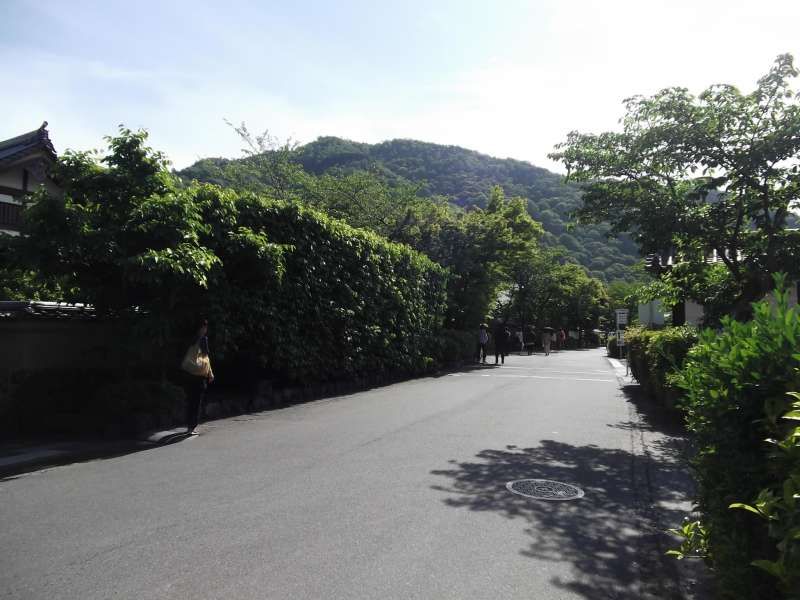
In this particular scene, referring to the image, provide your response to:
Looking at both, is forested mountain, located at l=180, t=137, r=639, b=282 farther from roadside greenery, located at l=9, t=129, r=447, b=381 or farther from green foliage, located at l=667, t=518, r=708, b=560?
green foliage, located at l=667, t=518, r=708, b=560

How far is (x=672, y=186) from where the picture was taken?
9.90 meters

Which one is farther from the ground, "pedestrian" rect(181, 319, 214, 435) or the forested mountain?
the forested mountain

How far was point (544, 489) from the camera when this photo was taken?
6.21 metres

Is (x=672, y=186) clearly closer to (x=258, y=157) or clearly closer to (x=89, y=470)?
(x=89, y=470)

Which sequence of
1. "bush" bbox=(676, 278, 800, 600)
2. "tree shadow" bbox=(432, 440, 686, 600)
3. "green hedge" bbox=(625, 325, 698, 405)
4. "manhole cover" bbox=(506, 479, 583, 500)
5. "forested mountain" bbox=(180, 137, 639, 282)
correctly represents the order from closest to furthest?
"bush" bbox=(676, 278, 800, 600)
"tree shadow" bbox=(432, 440, 686, 600)
"manhole cover" bbox=(506, 479, 583, 500)
"green hedge" bbox=(625, 325, 698, 405)
"forested mountain" bbox=(180, 137, 639, 282)

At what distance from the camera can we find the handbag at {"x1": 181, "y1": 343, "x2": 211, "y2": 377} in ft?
30.1

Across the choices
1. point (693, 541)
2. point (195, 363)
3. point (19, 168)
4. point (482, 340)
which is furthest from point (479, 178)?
point (693, 541)

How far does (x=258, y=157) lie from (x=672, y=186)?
26.1 meters

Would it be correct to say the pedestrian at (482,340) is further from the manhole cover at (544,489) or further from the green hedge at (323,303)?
the manhole cover at (544,489)

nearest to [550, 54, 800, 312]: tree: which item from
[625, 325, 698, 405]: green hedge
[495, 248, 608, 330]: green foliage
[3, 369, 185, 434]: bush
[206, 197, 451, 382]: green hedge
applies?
[625, 325, 698, 405]: green hedge

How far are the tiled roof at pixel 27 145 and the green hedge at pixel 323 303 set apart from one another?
11.0m

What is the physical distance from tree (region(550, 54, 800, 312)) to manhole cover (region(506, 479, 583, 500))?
4.71 metres

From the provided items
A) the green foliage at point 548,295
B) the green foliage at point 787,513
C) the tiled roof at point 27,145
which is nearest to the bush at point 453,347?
the tiled roof at point 27,145

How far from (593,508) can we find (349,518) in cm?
234
